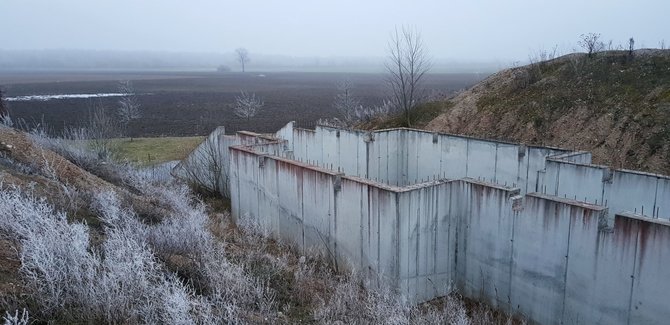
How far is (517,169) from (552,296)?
398 centimetres

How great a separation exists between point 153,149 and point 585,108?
1824 centimetres

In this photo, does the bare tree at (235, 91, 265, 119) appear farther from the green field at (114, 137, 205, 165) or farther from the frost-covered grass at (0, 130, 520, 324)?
the frost-covered grass at (0, 130, 520, 324)

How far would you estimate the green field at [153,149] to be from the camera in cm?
2077

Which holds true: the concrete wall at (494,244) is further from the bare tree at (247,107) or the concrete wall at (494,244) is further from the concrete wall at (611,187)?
the bare tree at (247,107)

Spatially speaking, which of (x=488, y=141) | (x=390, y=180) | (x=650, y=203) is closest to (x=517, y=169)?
(x=488, y=141)

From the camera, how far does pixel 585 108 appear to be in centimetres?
1530

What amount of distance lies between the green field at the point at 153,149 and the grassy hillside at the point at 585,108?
434 inches

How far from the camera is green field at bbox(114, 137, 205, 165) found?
20766 millimetres

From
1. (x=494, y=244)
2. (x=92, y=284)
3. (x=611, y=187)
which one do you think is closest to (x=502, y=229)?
(x=494, y=244)

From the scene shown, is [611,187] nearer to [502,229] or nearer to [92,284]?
[502,229]

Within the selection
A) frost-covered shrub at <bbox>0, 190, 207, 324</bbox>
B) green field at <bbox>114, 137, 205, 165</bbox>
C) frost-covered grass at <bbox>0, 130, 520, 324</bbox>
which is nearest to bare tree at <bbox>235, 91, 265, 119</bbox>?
green field at <bbox>114, 137, 205, 165</bbox>

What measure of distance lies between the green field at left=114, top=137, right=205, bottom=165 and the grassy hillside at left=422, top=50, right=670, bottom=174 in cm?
1102

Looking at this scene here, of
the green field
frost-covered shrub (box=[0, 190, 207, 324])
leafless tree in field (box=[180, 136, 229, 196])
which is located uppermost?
frost-covered shrub (box=[0, 190, 207, 324])

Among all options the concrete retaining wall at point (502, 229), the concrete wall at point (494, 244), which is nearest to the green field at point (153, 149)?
the concrete retaining wall at point (502, 229)
